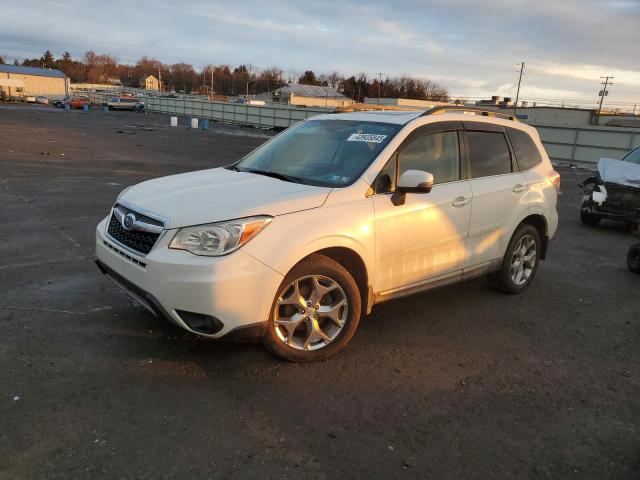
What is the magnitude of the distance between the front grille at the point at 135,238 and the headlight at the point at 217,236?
0.74 feet

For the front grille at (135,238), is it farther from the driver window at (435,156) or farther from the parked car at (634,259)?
the parked car at (634,259)

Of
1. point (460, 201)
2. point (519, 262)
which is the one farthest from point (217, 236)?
point (519, 262)

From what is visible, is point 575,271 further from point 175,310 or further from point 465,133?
point 175,310

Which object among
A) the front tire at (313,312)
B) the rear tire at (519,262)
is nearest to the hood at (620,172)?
the rear tire at (519,262)

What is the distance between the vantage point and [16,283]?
5039 mm

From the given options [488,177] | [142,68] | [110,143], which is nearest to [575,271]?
[488,177]

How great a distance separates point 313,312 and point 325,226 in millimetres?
633

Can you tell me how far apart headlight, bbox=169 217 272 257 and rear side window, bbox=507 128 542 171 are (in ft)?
10.8

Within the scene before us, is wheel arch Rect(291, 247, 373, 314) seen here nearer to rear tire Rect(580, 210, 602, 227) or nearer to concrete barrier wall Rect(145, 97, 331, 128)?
rear tire Rect(580, 210, 602, 227)

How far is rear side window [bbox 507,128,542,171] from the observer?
17.9 ft

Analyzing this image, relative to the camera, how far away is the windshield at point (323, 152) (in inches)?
164

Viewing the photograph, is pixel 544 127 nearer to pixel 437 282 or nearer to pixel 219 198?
pixel 437 282

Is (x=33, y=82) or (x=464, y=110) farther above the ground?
(x=33, y=82)

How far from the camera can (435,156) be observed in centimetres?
457
